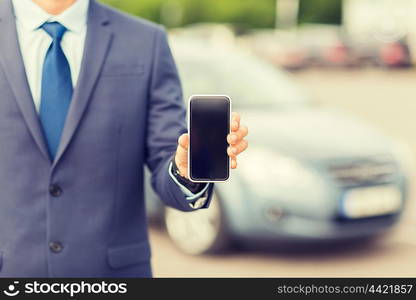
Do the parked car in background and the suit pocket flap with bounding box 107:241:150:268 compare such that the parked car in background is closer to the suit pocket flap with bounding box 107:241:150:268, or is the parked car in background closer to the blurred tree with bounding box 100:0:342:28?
the suit pocket flap with bounding box 107:241:150:268

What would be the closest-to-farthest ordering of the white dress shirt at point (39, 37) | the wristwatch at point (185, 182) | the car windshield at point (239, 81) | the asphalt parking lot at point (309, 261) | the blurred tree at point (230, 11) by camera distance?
the wristwatch at point (185, 182) < the white dress shirt at point (39, 37) < the asphalt parking lot at point (309, 261) < the car windshield at point (239, 81) < the blurred tree at point (230, 11)

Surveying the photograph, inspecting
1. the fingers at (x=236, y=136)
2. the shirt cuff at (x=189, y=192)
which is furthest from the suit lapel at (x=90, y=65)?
the fingers at (x=236, y=136)

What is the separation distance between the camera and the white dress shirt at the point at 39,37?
7.69ft

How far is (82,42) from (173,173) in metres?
0.50

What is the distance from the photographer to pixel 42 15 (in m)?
2.34

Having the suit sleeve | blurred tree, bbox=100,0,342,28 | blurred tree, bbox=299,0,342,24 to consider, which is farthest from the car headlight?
blurred tree, bbox=299,0,342,24

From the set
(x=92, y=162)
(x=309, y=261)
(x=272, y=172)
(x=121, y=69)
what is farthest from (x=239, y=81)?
(x=92, y=162)

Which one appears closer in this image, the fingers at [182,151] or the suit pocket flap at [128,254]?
the fingers at [182,151]

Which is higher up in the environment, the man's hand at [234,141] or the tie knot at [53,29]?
the tie knot at [53,29]

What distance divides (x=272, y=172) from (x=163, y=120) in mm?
3363

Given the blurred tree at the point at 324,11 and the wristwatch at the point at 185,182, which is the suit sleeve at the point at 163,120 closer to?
the wristwatch at the point at 185,182

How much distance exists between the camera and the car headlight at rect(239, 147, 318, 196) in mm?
5672

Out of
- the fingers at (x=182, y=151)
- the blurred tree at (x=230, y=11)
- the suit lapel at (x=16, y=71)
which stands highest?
the blurred tree at (x=230, y=11)

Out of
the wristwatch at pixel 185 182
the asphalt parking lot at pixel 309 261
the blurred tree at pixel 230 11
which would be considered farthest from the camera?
the blurred tree at pixel 230 11
